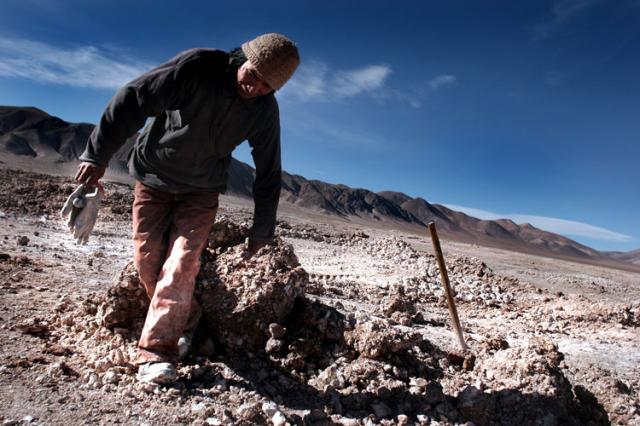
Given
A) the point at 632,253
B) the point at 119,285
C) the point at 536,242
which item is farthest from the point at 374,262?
the point at 632,253

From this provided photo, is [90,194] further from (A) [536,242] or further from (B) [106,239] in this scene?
(A) [536,242]

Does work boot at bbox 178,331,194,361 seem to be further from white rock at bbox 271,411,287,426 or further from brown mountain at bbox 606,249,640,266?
brown mountain at bbox 606,249,640,266

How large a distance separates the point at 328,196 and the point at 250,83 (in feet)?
314

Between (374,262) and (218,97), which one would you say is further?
(374,262)

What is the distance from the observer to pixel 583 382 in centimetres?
364

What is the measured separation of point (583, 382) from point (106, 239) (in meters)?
6.55

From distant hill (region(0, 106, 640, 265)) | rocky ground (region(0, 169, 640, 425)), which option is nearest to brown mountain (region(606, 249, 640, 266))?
distant hill (region(0, 106, 640, 265))

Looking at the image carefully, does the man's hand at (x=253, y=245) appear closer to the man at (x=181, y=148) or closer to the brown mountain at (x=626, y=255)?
the man at (x=181, y=148)

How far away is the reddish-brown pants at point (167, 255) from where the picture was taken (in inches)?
98.4

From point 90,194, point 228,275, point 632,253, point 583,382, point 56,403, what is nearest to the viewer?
point 56,403

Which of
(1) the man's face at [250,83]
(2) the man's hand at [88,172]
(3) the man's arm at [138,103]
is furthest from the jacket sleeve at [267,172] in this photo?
(2) the man's hand at [88,172]

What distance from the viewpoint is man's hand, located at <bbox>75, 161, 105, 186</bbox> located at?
246 centimetres

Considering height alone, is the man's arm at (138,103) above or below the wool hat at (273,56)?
below

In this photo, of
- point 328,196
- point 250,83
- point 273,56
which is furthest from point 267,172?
point 328,196
